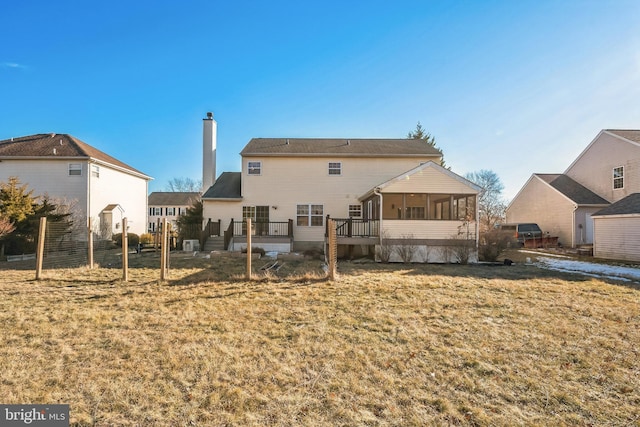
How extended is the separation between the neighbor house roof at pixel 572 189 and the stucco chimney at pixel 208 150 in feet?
79.0

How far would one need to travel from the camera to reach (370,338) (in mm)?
4383

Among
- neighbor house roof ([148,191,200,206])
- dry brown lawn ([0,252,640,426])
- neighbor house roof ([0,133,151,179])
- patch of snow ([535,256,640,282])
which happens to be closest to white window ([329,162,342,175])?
patch of snow ([535,256,640,282])

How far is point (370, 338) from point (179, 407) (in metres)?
2.65

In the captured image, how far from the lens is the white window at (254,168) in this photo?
17531mm

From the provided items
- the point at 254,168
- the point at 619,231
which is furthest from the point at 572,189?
the point at 254,168

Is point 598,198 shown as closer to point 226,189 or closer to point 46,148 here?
point 226,189

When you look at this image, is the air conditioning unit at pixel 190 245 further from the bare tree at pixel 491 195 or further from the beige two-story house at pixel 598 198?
the bare tree at pixel 491 195

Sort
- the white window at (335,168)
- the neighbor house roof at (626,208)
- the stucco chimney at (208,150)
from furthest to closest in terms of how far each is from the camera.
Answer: the stucco chimney at (208,150) < the white window at (335,168) < the neighbor house roof at (626,208)

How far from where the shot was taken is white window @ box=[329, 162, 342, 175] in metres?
17.7

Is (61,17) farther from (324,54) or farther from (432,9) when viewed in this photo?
(432,9)

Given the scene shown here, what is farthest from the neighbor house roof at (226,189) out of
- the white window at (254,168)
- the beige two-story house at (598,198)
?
the beige two-story house at (598,198)

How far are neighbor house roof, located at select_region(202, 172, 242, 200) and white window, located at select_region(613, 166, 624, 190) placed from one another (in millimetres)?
23596

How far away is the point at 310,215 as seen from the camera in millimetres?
17438

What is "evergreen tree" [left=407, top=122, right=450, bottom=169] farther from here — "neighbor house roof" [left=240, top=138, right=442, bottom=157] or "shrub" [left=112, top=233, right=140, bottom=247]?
"shrub" [left=112, top=233, right=140, bottom=247]
